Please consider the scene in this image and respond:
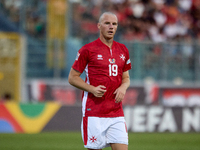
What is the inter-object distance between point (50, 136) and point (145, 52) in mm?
5136

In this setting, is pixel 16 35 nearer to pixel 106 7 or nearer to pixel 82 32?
pixel 82 32

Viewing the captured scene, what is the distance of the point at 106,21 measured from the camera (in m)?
4.93

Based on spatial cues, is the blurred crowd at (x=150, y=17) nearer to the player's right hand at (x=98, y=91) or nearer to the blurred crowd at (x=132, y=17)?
the blurred crowd at (x=132, y=17)

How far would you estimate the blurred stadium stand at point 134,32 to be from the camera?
15.2m

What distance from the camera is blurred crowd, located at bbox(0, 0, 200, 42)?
16555mm

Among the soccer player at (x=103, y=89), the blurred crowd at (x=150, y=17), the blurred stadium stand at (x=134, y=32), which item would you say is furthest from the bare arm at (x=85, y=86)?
the blurred crowd at (x=150, y=17)

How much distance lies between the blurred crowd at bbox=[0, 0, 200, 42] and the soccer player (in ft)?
36.1

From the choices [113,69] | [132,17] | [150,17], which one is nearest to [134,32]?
[132,17]

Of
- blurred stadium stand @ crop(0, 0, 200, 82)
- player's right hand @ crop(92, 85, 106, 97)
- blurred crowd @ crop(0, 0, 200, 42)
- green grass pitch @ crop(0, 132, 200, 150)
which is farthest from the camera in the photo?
blurred crowd @ crop(0, 0, 200, 42)

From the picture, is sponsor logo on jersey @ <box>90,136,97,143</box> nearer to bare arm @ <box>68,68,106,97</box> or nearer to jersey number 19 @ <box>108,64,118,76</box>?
bare arm @ <box>68,68,106,97</box>

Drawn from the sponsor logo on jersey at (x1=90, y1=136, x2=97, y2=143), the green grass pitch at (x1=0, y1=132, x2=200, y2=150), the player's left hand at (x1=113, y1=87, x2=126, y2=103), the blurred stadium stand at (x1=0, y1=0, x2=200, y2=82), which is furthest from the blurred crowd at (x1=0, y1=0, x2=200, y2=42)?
the sponsor logo on jersey at (x1=90, y1=136, x2=97, y2=143)

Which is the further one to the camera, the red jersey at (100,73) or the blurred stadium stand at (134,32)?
the blurred stadium stand at (134,32)

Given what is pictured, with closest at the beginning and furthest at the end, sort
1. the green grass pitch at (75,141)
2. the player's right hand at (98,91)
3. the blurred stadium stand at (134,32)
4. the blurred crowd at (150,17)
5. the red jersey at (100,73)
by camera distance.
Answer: the player's right hand at (98,91) < the red jersey at (100,73) < the green grass pitch at (75,141) < the blurred stadium stand at (134,32) < the blurred crowd at (150,17)

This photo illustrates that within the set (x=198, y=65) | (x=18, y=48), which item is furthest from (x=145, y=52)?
(x=18, y=48)
